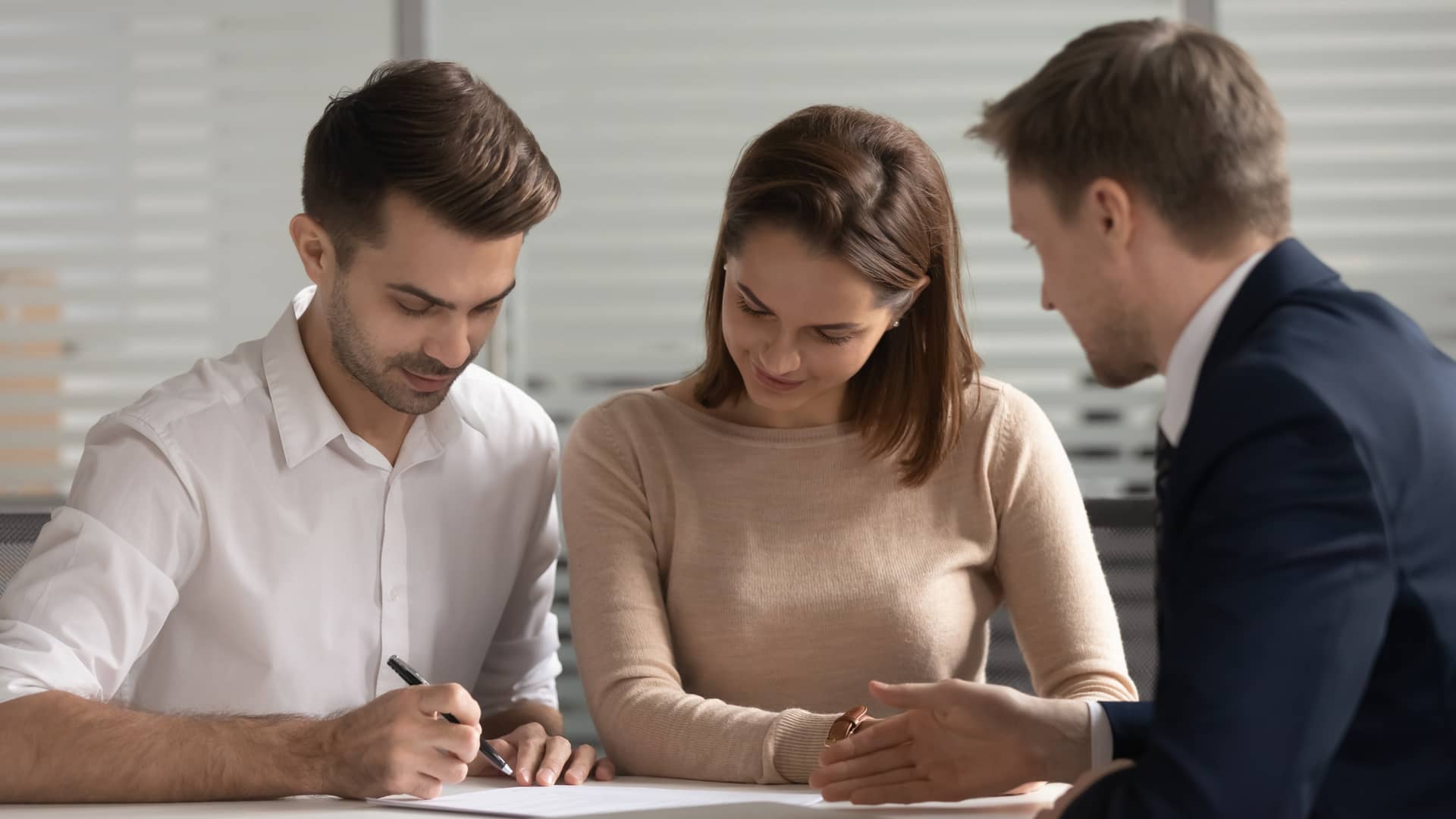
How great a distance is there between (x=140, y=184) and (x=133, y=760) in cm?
228

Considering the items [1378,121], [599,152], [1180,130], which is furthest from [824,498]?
[1378,121]

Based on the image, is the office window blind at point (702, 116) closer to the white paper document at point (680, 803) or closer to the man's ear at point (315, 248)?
the man's ear at point (315, 248)

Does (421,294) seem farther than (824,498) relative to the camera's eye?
No

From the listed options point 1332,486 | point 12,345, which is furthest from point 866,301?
point 12,345

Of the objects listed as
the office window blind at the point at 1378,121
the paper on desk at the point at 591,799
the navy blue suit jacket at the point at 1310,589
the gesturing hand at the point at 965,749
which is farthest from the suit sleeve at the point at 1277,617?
the office window blind at the point at 1378,121

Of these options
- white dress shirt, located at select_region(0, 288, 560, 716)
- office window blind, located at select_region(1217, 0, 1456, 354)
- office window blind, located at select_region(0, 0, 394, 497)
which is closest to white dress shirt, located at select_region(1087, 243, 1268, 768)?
white dress shirt, located at select_region(0, 288, 560, 716)

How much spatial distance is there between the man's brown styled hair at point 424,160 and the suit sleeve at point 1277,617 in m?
0.98

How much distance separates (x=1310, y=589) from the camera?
3.01 ft

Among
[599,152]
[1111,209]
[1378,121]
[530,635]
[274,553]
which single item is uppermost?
[1111,209]

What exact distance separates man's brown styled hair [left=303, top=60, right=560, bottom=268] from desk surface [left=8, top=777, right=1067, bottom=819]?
26.4 inches

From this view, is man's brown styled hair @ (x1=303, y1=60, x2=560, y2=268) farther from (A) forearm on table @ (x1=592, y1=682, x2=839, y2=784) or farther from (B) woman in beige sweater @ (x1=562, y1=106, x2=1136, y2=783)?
(A) forearm on table @ (x1=592, y1=682, x2=839, y2=784)

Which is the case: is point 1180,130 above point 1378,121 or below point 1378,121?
above

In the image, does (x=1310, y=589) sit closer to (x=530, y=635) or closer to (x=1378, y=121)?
(x=530, y=635)

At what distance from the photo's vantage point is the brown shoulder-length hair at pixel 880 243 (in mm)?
1655
